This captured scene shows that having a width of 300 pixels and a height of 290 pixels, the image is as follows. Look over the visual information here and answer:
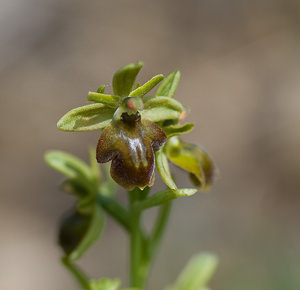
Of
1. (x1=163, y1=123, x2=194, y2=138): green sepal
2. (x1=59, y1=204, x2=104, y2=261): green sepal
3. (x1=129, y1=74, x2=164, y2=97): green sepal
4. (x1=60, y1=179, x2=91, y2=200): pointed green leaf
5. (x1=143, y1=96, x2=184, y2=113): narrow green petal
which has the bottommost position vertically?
(x1=59, y1=204, x2=104, y2=261): green sepal

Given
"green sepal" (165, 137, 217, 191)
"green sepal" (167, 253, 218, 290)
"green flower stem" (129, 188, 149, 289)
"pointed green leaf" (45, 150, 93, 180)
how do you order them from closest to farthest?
"green sepal" (165, 137, 217, 191), "green flower stem" (129, 188, 149, 289), "pointed green leaf" (45, 150, 93, 180), "green sepal" (167, 253, 218, 290)

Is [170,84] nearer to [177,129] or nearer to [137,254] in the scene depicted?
[177,129]

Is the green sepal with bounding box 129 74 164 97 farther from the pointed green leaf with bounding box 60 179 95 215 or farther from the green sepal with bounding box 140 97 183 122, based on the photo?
the pointed green leaf with bounding box 60 179 95 215

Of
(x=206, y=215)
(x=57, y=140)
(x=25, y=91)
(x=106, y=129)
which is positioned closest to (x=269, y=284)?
(x=206, y=215)

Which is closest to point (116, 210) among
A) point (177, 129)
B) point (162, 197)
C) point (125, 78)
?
point (162, 197)

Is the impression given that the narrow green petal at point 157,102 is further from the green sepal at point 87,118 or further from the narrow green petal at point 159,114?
the green sepal at point 87,118

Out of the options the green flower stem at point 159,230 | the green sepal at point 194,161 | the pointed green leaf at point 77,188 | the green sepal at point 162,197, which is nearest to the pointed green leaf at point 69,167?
the pointed green leaf at point 77,188

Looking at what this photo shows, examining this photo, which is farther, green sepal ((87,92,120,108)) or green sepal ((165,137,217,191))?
green sepal ((165,137,217,191))

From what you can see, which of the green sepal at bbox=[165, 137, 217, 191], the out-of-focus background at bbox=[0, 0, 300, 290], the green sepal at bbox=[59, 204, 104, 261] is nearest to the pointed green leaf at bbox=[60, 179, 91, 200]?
the green sepal at bbox=[59, 204, 104, 261]
